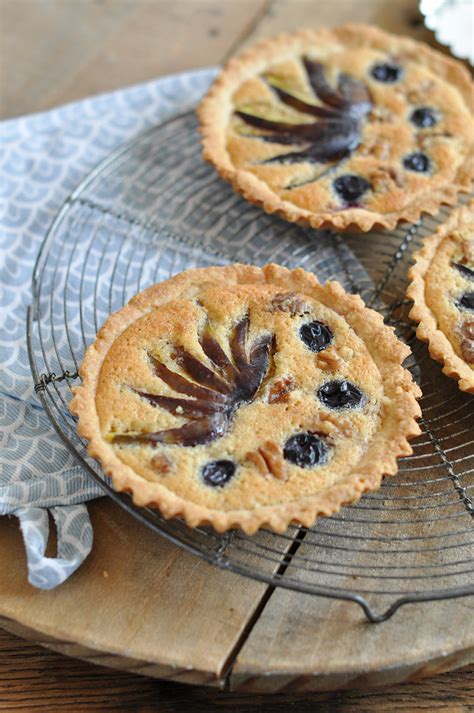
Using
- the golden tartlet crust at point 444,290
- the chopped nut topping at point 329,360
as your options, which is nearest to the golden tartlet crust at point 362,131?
the golden tartlet crust at point 444,290

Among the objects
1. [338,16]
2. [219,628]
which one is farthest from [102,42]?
[219,628]

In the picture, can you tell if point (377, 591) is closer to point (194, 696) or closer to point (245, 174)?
point (194, 696)

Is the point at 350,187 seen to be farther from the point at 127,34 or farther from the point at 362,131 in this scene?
the point at 127,34

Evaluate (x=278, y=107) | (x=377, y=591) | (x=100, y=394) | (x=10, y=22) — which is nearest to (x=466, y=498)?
(x=377, y=591)

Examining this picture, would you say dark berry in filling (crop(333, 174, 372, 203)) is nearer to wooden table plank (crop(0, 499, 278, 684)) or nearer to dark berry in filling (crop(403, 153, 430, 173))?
dark berry in filling (crop(403, 153, 430, 173))

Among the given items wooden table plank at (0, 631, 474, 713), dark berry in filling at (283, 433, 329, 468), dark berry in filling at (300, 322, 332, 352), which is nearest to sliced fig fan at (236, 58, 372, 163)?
dark berry in filling at (300, 322, 332, 352)

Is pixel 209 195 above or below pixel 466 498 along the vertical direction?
above

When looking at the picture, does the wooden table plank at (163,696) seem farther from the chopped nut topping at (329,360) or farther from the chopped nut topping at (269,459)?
the chopped nut topping at (329,360)
